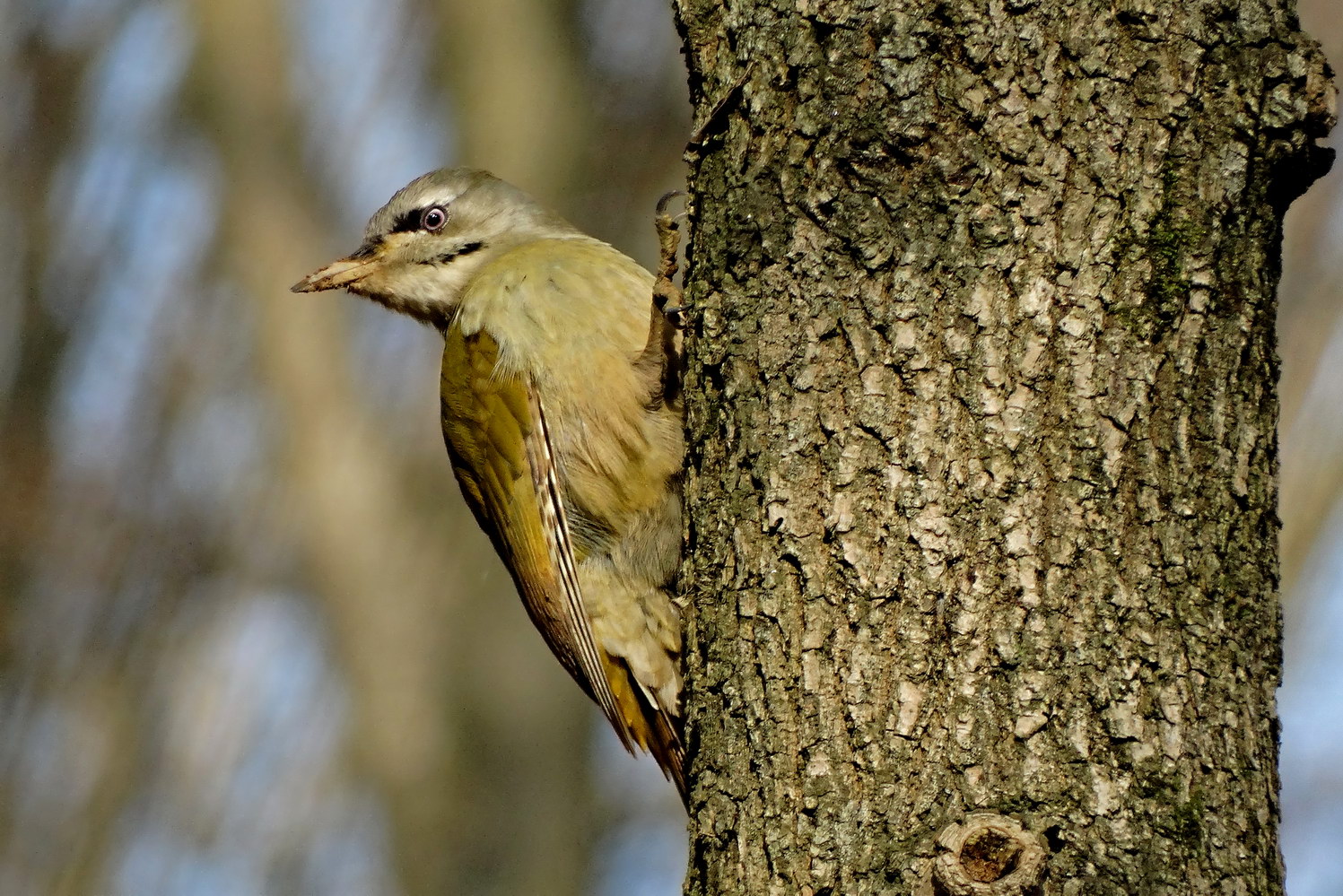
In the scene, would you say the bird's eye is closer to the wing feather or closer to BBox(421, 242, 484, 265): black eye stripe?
BBox(421, 242, 484, 265): black eye stripe

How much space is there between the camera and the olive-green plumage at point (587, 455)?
11.9 ft

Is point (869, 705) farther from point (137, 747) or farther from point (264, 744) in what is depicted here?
point (137, 747)

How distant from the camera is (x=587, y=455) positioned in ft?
12.2

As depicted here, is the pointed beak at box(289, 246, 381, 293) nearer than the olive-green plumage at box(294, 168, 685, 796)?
No

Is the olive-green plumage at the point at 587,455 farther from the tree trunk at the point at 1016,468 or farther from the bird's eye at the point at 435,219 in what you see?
the tree trunk at the point at 1016,468

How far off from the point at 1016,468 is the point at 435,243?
279 cm

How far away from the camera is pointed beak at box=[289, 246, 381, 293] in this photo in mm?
4422

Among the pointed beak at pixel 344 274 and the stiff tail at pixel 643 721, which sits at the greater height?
the pointed beak at pixel 344 274

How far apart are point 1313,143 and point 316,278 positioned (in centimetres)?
311

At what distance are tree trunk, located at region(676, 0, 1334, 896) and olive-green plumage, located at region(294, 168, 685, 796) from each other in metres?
1.30

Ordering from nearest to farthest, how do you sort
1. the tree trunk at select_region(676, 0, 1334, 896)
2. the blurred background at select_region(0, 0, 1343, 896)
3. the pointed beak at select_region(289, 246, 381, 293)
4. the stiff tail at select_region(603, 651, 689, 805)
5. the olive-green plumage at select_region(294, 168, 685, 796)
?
the tree trunk at select_region(676, 0, 1334, 896) < the olive-green plumage at select_region(294, 168, 685, 796) < the stiff tail at select_region(603, 651, 689, 805) < the pointed beak at select_region(289, 246, 381, 293) < the blurred background at select_region(0, 0, 1343, 896)

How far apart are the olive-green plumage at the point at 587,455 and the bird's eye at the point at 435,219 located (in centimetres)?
50

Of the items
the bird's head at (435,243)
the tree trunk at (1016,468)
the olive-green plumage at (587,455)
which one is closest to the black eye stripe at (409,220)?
the bird's head at (435,243)

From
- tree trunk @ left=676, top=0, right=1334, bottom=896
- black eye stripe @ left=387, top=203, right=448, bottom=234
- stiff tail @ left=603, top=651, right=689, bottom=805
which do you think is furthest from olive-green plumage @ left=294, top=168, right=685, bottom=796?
tree trunk @ left=676, top=0, right=1334, bottom=896
